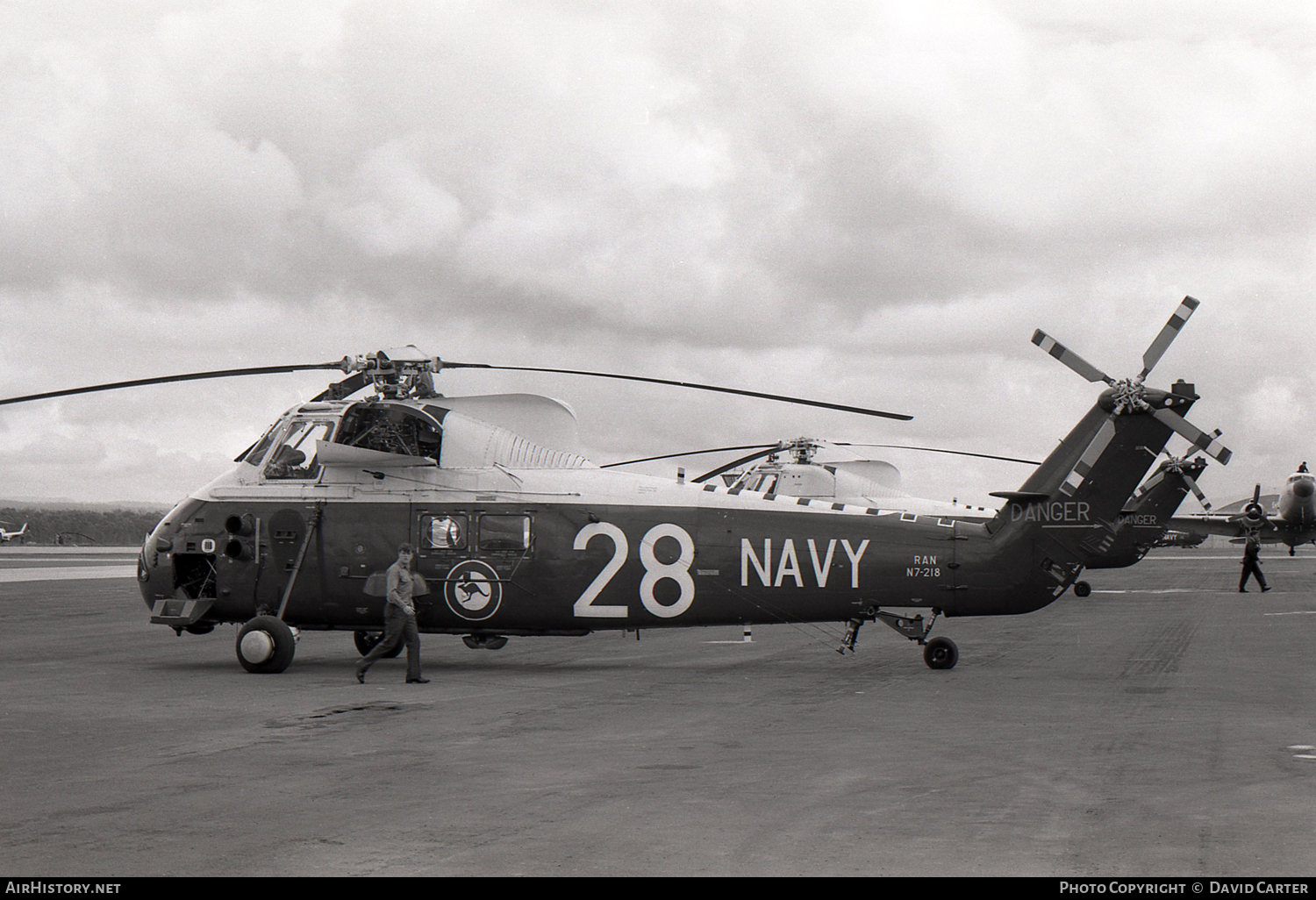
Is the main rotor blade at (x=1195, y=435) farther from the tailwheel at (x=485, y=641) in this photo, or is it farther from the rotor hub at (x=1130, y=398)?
the tailwheel at (x=485, y=641)

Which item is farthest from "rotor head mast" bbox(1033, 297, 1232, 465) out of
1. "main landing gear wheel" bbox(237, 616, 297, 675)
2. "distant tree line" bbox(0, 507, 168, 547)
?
"distant tree line" bbox(0, 507, 168, 547)

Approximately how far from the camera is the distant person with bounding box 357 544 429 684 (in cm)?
1556

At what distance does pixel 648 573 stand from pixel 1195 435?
7585mm

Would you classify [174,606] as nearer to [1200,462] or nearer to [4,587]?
[4,587]

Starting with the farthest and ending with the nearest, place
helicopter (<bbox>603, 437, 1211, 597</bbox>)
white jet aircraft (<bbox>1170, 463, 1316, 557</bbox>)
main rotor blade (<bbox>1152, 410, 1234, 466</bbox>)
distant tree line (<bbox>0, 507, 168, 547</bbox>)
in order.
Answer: distant tree line (<bbox>0, 507, 168, 547</bbox>) → white jet aircraft (<bbox>1170, 463, 1316, 557</bbox>) → helicopter (<bbox>603, 437, 1211, 597</bbox>) → main rotor blade (<bbox>1152, 410, 1234, 466</bbox>)

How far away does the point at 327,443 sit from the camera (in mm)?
17062

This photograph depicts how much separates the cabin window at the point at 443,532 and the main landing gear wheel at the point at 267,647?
7.62 ft

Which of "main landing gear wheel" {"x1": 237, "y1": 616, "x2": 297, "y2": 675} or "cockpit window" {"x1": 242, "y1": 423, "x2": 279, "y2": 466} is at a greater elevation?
"cockpit window" {"x1": 242, "y1": 423, "x2": 279, "y2": 466}

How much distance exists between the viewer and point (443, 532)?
17.0m

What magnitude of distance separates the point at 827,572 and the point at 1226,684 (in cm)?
532

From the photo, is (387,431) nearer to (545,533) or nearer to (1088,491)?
(545,533)

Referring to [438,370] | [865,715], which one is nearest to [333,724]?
[865,715]

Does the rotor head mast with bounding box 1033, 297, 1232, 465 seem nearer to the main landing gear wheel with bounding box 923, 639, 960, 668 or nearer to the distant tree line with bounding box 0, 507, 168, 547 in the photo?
the main landing gear wheel with bounding box 923, 639, 960, 668

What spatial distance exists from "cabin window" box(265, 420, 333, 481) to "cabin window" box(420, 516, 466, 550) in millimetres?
2044
